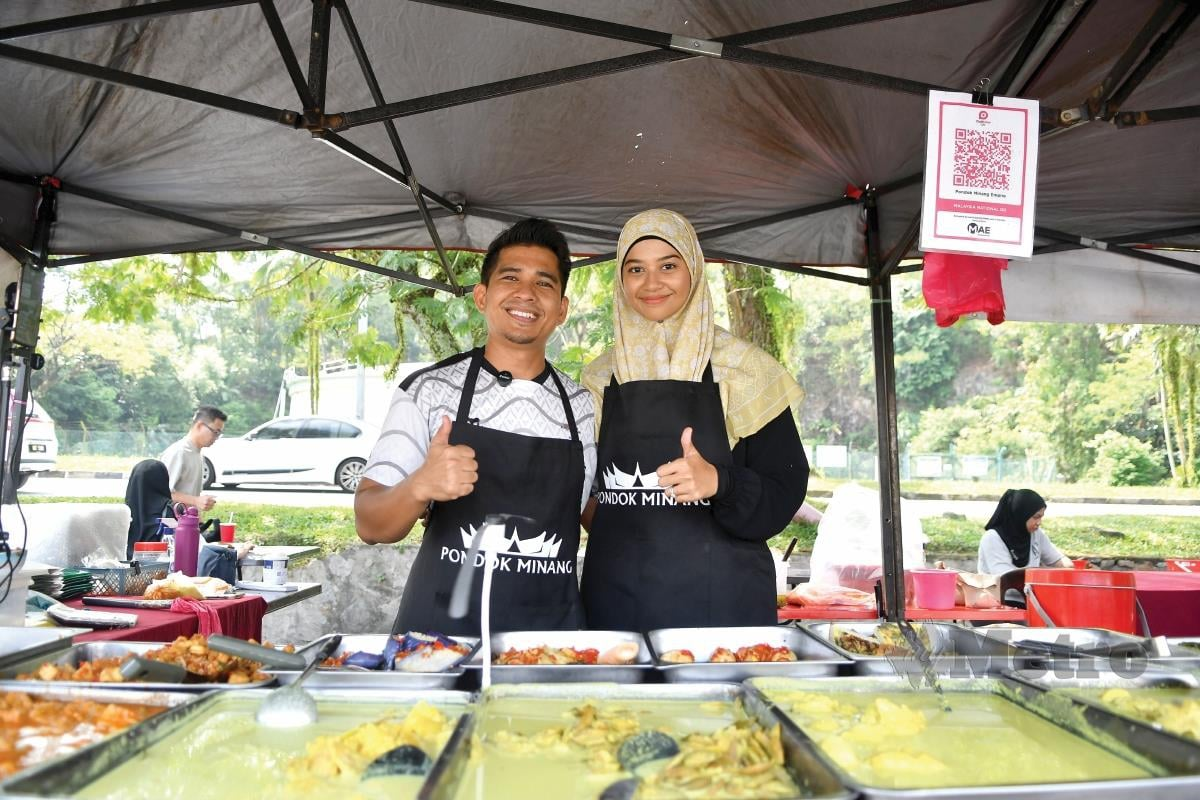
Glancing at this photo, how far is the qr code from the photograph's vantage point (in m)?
2.43

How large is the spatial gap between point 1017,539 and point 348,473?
34.5 feet

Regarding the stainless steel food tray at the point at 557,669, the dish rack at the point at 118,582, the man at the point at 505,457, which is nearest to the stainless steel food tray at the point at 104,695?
the stainless steel food tray at the point at 557,669

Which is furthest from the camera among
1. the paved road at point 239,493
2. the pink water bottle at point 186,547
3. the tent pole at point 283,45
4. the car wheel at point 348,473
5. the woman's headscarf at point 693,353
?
the car wheel at point 348,473

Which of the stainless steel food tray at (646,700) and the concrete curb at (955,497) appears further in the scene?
the concrete curb at (955,497)

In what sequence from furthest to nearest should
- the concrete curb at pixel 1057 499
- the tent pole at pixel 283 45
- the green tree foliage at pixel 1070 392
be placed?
the green tree foliage at pixel 1070 392 → the concrete curb at pixel 1057 499 → the tent pole at pixel 283 45

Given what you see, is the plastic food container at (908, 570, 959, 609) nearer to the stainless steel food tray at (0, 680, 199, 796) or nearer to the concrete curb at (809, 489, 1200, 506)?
the stainless steel food tray at (0, 680, 199, 796)

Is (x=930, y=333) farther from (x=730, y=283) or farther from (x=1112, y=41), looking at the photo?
(x=1112, y=41)

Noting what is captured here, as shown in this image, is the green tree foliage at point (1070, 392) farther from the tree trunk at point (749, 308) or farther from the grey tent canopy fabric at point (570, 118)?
the grey tent canopy fabric at point (570, 118)

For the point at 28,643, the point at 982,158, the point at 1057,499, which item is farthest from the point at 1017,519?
the point at 1057,499

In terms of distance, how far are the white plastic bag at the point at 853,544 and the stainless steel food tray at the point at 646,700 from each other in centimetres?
405

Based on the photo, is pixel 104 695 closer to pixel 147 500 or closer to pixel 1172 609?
pixel 1172 609

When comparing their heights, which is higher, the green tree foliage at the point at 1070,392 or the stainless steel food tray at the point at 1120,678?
the green tree foliage at the point at 1070,392

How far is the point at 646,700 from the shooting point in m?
1.44

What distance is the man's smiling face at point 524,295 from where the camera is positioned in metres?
2.30
